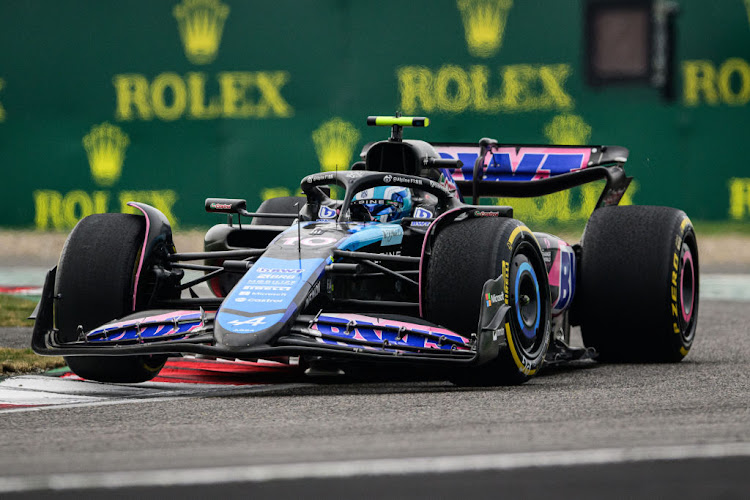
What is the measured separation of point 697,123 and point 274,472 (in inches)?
483

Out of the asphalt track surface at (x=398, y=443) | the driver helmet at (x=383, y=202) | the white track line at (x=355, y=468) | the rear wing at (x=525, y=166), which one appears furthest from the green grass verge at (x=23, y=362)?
the white track line at (x=355, y=468)

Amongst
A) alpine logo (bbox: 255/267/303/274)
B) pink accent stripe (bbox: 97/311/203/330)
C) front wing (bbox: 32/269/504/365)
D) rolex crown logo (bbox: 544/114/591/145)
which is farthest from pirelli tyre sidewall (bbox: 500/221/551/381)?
rolex crown logo (bbox: 544/114/591/145)

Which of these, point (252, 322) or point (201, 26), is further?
point (201, 26)

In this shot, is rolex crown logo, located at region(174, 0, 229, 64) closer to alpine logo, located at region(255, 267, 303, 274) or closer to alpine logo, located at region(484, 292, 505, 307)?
alpine logo, located at region(255, 267, 303, 274)

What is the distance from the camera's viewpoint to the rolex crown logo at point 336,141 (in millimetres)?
16594

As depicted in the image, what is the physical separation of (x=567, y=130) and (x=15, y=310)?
705 centimetres

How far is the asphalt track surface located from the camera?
14.5ft

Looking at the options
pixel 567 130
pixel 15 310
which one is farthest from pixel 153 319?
pixel 567 130

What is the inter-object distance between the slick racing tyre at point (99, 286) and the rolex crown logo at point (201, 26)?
31.0 ft

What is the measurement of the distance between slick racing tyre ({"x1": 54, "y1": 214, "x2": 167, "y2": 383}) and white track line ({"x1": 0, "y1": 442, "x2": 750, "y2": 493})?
3.00 metres

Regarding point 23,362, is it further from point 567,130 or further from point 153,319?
point 567,130

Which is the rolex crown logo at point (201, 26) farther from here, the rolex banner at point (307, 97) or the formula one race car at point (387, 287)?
the formula one race car at point (387, 287)

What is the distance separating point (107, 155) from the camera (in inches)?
671

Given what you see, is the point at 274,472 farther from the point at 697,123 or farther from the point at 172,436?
the point at 697,123
